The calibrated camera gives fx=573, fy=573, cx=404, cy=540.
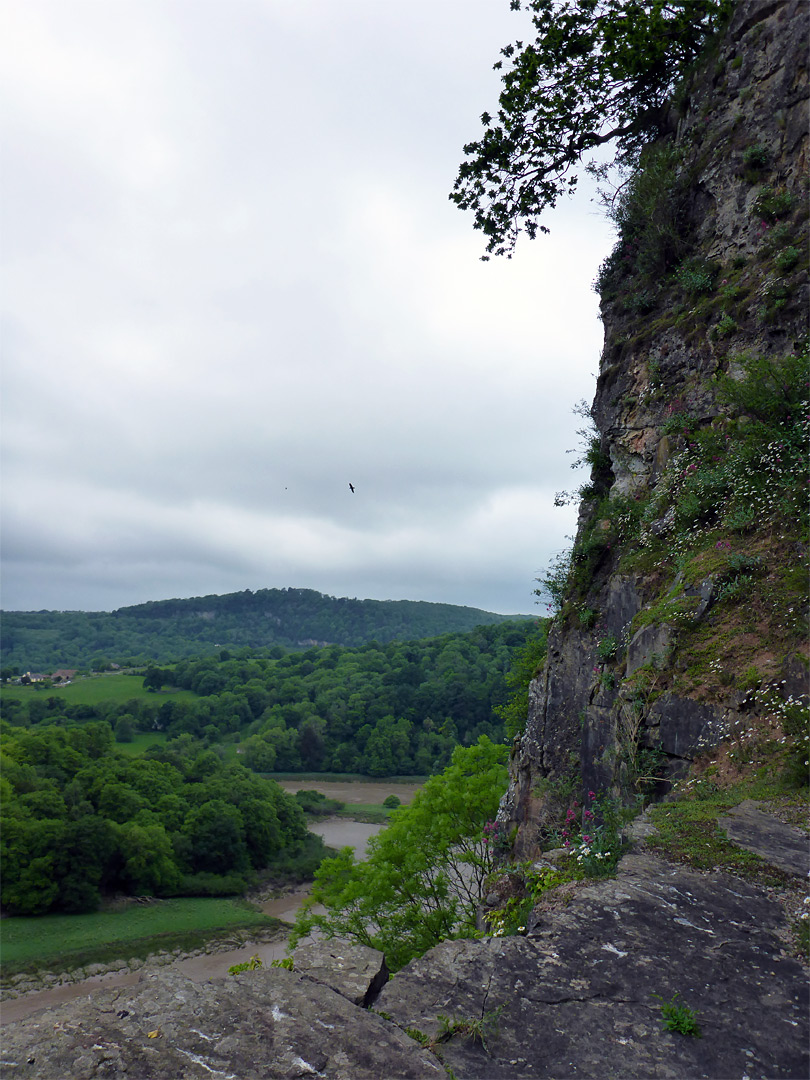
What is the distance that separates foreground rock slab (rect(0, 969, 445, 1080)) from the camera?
3.11 meters

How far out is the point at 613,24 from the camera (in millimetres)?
13867

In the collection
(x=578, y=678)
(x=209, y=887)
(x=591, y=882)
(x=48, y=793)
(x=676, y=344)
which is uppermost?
(x=676, y=344)

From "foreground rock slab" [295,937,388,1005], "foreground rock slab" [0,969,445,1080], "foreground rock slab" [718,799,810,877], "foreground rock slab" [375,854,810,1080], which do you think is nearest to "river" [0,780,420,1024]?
"foreground rock slab" [0,969,445,1080]

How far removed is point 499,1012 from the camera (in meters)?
3.44

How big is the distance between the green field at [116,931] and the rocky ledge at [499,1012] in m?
41.3

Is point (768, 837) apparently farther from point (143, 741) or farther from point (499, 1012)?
point (143, 741)

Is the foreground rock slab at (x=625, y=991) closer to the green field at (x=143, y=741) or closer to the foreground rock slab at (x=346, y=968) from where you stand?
the foreground rock slab at (x=346, y=968)

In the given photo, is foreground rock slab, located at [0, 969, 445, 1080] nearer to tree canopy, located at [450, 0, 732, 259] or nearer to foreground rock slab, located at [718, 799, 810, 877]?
foreground rock slab, located at [718, 799, 810, 877]

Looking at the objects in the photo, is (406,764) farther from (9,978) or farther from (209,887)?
(9,978)

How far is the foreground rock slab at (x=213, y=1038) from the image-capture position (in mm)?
3109

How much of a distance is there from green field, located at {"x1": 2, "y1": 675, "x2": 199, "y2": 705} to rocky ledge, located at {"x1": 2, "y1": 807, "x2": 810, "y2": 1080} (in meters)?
114

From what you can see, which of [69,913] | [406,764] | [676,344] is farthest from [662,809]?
[406,764]

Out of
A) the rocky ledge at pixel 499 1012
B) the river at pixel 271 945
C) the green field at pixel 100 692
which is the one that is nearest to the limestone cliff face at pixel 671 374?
the rocky ledge at pixel 499 1012

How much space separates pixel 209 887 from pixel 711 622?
A: 51427mm
